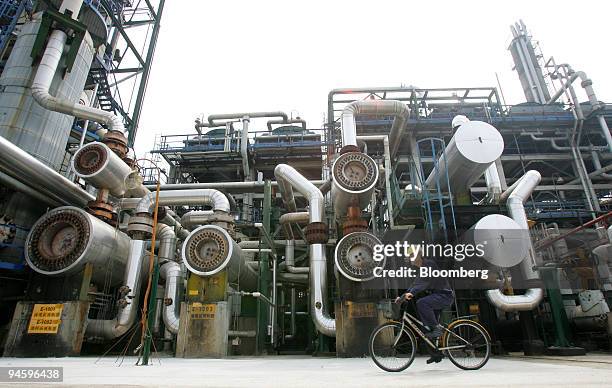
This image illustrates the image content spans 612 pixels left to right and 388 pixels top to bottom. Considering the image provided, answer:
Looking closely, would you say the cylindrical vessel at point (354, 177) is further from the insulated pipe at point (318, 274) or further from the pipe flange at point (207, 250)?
the pipe flange at point (207, 250)

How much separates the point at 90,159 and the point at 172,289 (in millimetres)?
5251

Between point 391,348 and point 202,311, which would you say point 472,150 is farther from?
point 202,311

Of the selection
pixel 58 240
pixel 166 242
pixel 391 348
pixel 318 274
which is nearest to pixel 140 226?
pixel 166 242

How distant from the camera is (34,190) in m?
11.1

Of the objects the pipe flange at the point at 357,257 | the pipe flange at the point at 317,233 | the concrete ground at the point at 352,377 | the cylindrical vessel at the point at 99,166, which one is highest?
the cylindrical vessel at the point at 99,166

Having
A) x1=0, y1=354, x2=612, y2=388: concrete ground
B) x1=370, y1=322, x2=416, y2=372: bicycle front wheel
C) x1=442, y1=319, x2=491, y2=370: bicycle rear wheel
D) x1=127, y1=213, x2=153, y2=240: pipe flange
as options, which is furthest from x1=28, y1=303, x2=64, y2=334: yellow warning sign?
x1=442, y1=319, x2=491, y2=370: bicycle rear wheel

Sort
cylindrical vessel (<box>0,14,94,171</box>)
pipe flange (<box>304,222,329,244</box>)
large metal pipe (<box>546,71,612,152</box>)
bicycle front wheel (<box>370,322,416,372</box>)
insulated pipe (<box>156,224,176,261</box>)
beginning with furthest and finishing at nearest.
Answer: large metal pipe (<box>546,71,612,152</box>) < insulated pipe (<box>156,224,176,261</box>) < cylindrical vessel (<box>0,14,94,171</box>) < pipe flange (<box>304,222,329,244</box>) < bicycle front wheel (<box>370,322,416,372</box>)

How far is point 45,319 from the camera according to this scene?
9.74m

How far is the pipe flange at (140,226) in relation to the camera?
37.2 feet

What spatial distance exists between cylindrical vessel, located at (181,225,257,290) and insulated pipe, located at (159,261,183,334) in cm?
220

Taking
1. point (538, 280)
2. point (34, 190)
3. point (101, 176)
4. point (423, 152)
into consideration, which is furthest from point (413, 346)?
point (423, 152)

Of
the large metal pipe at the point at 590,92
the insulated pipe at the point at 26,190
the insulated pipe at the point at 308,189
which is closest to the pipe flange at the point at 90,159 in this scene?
the insulated pipe at the point at 26,190

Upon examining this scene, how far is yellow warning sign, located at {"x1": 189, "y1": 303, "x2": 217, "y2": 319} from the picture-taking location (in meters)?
9.81

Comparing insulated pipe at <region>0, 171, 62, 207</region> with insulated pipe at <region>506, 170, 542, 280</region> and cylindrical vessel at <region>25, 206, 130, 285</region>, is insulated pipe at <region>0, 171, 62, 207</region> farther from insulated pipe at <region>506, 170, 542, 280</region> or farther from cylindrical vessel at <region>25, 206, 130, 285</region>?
insulated pipe at <region>506, 170, 542, 280</region>
